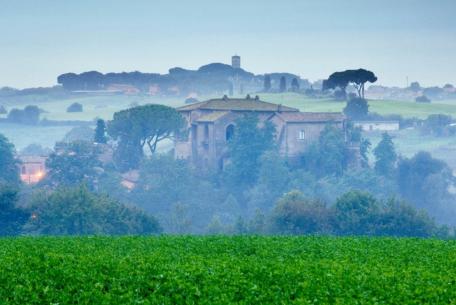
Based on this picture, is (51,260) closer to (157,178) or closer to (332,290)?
(332,290)

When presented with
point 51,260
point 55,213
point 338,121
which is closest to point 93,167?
point 338,121

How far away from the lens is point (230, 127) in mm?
168000

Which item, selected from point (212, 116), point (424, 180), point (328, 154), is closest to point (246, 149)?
point (212, 116)

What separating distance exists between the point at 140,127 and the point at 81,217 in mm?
75545

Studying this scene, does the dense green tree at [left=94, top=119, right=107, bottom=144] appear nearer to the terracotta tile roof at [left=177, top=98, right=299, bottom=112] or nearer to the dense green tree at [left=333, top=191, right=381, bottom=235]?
the terracotta tile roof at [left=177, top=98, right=299, bottom=112]

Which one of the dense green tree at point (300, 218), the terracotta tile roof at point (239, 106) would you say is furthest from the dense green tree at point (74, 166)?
the dense green tree at point (300, 218)

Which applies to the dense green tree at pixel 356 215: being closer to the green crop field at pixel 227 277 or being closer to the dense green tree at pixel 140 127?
the green crop field at pixel 227 277

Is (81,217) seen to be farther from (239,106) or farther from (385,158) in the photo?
(385,158)

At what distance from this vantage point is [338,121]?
563 ft

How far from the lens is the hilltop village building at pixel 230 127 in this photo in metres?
166

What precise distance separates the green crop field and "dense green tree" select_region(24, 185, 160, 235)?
66773 mm

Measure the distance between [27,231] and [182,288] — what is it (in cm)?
7531

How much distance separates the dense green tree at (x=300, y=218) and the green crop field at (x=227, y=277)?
229 ft

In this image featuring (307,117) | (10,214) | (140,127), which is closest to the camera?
(10,214)
